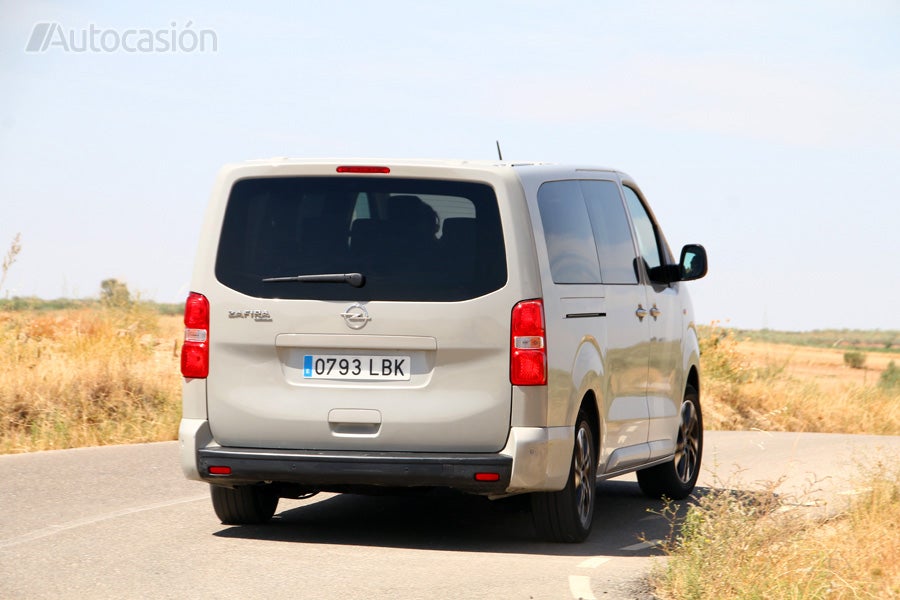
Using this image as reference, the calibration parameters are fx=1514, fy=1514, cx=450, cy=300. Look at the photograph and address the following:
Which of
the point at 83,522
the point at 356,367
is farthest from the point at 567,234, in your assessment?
the point at 83,522

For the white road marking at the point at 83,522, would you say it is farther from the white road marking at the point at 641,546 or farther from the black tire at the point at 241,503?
the white road marking at the point at 641,546

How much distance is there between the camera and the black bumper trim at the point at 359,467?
8.31m

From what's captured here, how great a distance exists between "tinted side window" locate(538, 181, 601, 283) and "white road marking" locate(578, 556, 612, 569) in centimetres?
160

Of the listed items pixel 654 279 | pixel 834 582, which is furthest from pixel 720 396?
pixel 834 582

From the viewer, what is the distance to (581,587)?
7.67m

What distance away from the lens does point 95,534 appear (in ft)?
29.8

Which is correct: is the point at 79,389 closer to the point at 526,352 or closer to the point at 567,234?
the point at 567,234

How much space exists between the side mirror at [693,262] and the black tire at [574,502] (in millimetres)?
2192

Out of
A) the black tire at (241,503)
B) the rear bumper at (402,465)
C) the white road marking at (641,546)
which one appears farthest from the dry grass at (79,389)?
the white road marking at (641,546)

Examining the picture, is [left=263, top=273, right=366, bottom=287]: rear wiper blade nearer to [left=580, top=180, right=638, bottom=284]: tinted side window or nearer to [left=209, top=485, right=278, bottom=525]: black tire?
[left=209, top=485, right=278, bottom=525]: black tire

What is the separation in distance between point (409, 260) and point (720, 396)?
14.1 m

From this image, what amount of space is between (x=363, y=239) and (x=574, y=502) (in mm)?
2012

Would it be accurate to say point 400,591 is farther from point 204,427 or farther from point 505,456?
point 204,427

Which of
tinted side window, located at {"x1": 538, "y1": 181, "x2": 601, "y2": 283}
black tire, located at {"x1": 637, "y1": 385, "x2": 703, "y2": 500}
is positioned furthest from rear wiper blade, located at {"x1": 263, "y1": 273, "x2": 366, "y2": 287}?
black tire, located at {"x1": 637, "y1": 385, "x2": 703, "y2": 500}
